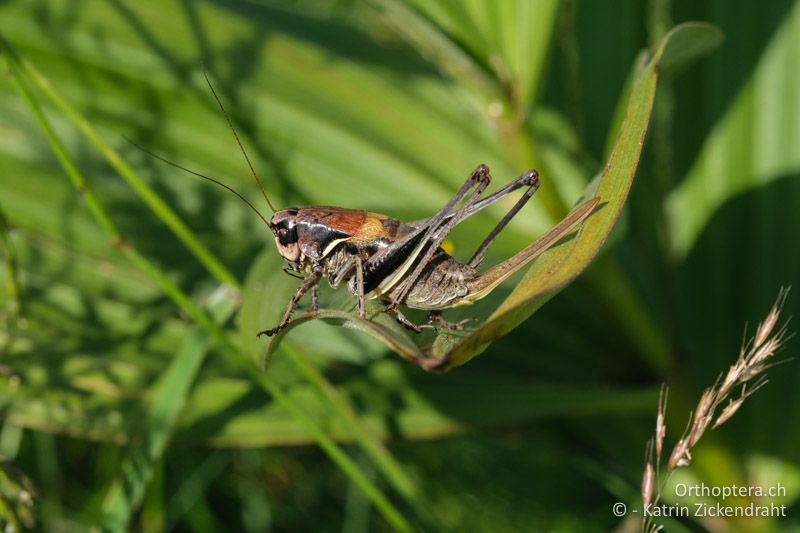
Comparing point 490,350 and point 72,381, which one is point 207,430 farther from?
point 490,350

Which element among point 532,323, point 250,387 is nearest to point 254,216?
point 250,387

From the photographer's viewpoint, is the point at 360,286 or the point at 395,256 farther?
the point at 395,256

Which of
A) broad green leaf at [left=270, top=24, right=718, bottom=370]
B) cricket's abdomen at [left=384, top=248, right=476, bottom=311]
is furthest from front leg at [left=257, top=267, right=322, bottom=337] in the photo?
broad green leaf at [left=270, top=24, right=718, bottom=370]

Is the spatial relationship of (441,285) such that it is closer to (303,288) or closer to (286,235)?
(303,288)

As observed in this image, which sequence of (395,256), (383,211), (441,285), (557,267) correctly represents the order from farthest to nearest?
(383,211)
(395,256)
(441,285)
(557,267)

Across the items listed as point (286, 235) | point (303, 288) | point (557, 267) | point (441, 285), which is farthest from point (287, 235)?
point (557, 267)

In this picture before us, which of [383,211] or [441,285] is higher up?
→ [383,211]
